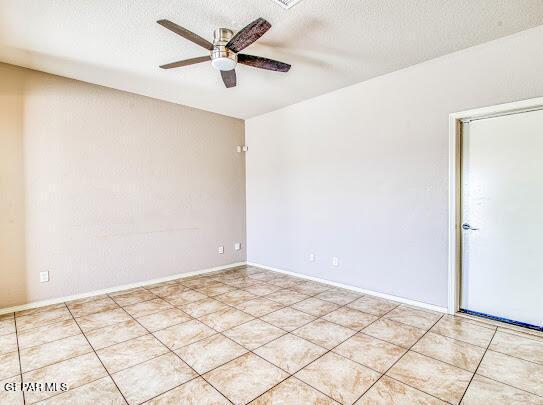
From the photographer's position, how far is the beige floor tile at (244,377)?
6.23ft

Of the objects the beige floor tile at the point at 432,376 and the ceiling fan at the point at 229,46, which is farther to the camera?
the ceiling fan at the point at 229,46

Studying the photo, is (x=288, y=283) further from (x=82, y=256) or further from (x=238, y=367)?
(x=82, y=256)

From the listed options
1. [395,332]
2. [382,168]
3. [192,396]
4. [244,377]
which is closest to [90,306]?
[192,396]

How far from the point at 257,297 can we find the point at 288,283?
0.72 meters

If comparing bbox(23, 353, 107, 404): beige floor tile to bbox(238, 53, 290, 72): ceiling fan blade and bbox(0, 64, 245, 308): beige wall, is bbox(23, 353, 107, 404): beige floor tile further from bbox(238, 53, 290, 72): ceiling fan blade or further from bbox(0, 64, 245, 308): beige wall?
bbox(238, 53, 290, 72): ceiling fan blade

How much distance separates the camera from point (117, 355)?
235cm

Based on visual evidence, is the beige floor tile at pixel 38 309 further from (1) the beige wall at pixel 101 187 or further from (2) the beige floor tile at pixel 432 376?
(2) the beige floor tile at pixel 432 376

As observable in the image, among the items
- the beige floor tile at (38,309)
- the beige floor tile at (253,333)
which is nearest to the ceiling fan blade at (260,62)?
the beige floor tile at (253,333)

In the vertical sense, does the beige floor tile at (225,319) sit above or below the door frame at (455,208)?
below

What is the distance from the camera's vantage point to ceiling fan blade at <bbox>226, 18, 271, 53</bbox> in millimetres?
2068

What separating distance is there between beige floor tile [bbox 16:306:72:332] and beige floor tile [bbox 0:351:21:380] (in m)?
0.54

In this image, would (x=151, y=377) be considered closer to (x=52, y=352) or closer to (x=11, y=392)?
(x=11, y=392)

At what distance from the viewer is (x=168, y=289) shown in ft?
13.3

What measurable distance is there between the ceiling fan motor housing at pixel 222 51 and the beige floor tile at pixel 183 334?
240 cm
